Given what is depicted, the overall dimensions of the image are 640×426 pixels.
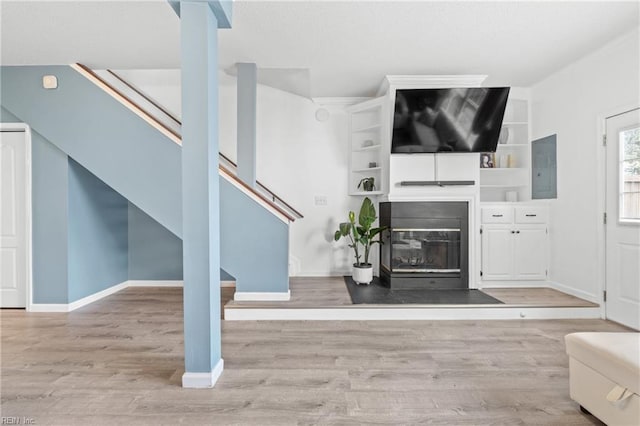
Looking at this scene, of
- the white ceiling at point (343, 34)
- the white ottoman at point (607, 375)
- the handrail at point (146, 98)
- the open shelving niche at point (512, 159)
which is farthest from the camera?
the open shelving niche at point (512, 159)

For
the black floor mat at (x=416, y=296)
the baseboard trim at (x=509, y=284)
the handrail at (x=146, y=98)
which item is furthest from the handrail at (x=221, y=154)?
the baseboard trim at (x=509, y=284)

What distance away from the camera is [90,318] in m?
3.48

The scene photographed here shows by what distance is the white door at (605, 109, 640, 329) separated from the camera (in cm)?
312

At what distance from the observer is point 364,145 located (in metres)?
5.00

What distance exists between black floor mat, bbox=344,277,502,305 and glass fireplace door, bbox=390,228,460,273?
0.29 metres

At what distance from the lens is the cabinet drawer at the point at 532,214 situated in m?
4.30

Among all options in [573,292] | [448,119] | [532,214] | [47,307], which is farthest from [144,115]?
[573,292]

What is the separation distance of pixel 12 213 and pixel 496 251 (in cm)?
569

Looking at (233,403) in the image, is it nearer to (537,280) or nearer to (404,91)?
(404,91)

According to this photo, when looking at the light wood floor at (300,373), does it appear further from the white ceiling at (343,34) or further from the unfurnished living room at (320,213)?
the white ceiling at (343,34)

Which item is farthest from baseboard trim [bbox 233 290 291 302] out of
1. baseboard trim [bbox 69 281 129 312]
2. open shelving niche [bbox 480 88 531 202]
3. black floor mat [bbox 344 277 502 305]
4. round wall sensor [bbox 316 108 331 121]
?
open shelving niche [bbox 480 88 531 202]

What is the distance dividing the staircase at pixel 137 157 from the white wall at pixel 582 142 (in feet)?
10.7

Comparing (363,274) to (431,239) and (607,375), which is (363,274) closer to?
(431,239)

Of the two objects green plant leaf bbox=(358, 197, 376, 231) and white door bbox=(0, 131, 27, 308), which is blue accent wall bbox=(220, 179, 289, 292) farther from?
white door bbox=(0, 131, 27, 308)
